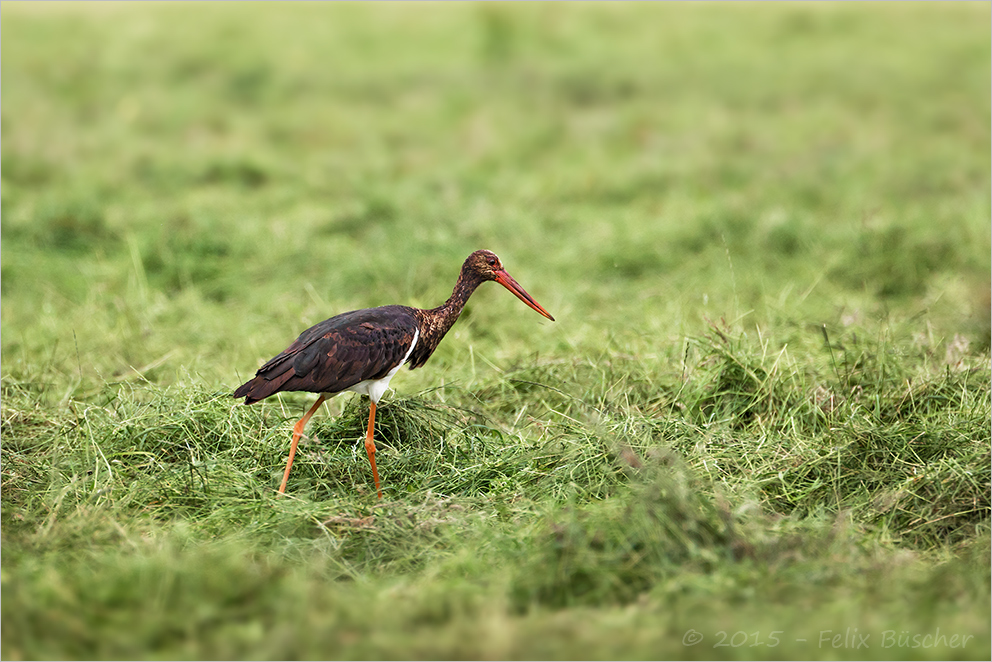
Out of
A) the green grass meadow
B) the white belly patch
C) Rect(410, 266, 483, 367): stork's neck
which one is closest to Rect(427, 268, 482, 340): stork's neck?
Rect(410, 266, 483, 367): stork's neck

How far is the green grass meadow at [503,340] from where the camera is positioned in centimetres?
303

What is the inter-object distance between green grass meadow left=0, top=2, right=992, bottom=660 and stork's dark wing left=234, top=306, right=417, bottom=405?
38 centimetres

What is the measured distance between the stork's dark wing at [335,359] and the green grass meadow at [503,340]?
15.1 inches

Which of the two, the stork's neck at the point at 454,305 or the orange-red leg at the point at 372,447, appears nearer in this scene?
the orange-red leg at the point at 372,447

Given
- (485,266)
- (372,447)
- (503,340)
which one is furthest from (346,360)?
(503,340)

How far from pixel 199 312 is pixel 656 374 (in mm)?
3094

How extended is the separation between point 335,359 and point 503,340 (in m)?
2.04

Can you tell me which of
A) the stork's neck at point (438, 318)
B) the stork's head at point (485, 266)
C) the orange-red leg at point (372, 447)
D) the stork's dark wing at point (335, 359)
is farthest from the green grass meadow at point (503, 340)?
the stork's head at point (485, 266)

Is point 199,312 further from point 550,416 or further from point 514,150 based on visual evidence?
point 514,150

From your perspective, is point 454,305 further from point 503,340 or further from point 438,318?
point 503,340

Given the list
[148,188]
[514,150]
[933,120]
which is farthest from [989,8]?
[148,188]

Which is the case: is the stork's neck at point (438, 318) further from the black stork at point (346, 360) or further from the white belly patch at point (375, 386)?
the white belly patch at point (375, 386)

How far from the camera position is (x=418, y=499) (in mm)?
3852

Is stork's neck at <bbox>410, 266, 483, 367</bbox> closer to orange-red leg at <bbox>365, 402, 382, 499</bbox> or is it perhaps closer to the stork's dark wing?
the stork's dark wing
